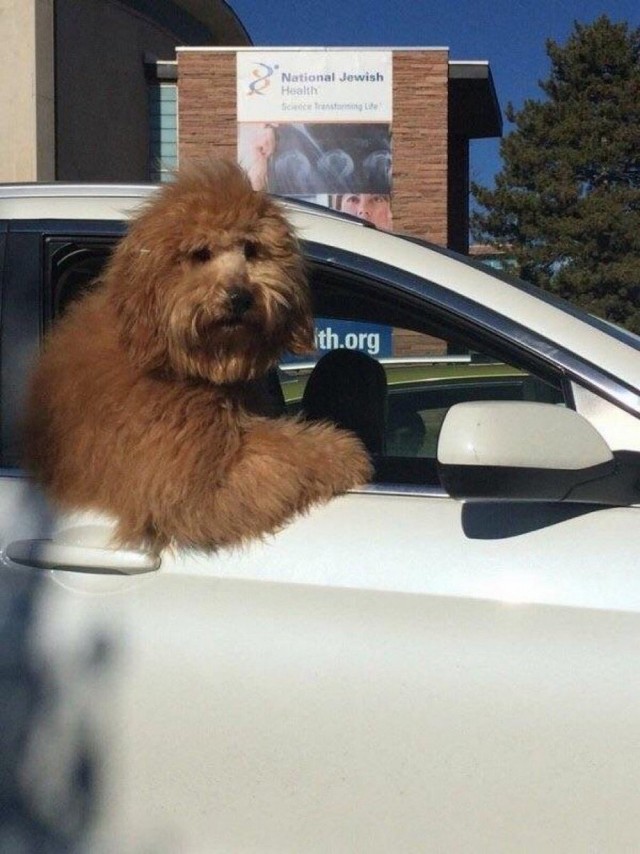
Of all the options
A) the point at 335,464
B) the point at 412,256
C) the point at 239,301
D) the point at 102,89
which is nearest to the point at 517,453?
the point at 335,464

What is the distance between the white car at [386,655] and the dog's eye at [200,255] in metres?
0.54

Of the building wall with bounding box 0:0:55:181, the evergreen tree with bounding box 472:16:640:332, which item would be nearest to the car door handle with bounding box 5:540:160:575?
the building wall with bounding box 0:0:55:181

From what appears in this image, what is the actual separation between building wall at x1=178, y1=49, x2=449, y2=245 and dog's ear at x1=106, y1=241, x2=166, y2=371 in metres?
19.8

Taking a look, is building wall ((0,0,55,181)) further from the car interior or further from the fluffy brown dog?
the fluffy brown dog

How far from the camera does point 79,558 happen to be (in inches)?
91.1

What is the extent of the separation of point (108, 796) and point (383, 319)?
4.86 feet

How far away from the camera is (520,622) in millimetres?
2145

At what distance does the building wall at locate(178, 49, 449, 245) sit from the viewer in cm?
2186

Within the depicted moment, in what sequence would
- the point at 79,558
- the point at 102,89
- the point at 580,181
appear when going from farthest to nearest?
the point at 580,181 < the point at 102,89 < the point at 79,558

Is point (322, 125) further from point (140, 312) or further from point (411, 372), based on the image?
point (140, 312)

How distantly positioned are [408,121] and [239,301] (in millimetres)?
20569

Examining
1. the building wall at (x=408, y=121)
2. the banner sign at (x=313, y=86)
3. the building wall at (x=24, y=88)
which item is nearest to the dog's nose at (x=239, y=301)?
the building wall at (x=24, y=88)

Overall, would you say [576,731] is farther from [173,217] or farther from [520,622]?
[173,217]

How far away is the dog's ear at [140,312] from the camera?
243 centimetres
